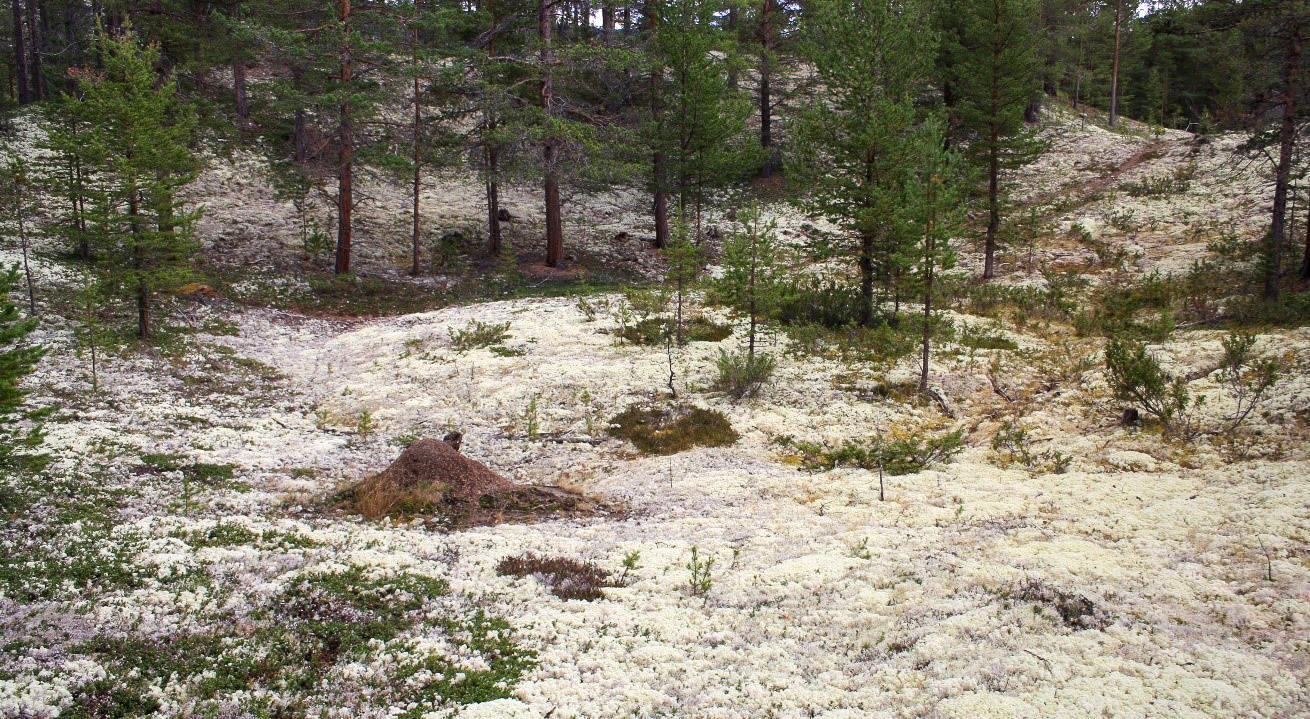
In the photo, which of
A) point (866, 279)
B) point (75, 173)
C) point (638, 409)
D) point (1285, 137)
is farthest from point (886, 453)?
point (75, 173)

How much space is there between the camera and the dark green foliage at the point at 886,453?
12.1m

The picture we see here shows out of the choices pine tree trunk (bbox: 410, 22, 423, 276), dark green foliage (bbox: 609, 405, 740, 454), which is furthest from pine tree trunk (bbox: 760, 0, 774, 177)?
dark green foliage (bbox: 609, 405, 740, 454)

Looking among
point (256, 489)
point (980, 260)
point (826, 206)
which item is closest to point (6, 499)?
point (256, 489)

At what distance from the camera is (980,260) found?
32.2 meters

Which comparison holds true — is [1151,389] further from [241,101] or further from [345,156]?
[241,101]

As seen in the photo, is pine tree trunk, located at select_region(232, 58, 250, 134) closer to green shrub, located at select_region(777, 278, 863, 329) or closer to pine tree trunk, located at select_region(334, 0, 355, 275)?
pine tree trunk, located at select_region(334, 0, 355, 275)

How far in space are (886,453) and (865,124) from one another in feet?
34.1

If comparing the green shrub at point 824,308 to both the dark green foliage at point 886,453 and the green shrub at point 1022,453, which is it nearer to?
the dark green foliage at point 886,453

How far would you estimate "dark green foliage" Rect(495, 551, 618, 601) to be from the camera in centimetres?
780

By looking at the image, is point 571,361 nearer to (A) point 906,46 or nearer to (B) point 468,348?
(B) point 468,348

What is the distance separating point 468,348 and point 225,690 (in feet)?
46.7

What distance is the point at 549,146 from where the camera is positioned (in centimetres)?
2833

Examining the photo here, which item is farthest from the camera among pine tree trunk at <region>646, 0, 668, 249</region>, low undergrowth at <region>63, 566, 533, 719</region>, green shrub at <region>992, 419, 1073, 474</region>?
pine tree trunk at <region>646, 0, 668, 249</region>

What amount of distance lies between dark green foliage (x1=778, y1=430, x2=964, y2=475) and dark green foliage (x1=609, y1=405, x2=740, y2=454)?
1.65 meters
